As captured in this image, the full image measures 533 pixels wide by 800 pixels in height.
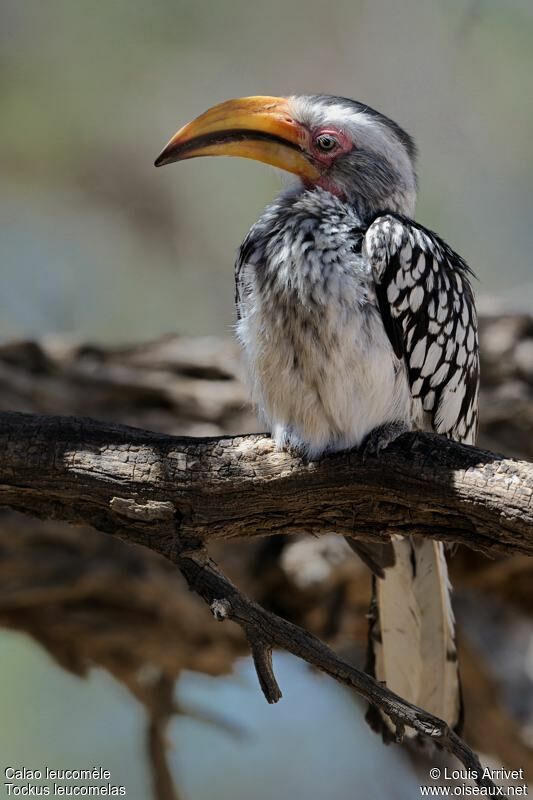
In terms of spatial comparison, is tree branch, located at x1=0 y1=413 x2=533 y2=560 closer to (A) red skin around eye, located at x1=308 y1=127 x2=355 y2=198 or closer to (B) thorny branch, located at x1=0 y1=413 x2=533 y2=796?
(B) thorny branch, located at x1=0 y1=413 x2=533 y2=796

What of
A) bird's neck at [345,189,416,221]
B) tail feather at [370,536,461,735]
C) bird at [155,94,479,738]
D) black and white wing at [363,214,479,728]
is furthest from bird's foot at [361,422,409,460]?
bird's neck at [345,189,416,221]

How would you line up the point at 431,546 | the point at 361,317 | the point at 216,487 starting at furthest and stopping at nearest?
the point at 431,546 < the point at 361,317 < the point at 216,487

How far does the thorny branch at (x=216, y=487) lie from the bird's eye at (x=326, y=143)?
106cm

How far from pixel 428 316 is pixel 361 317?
Answer: 281 mm

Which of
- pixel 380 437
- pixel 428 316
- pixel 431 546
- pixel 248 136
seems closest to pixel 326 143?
pixel 248 136

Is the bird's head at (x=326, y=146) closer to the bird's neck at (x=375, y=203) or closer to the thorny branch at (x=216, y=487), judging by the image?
the bird's neck at (x=375, y=203)

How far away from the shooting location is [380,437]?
276 centimetres

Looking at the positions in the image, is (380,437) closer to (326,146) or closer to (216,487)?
(216,487)

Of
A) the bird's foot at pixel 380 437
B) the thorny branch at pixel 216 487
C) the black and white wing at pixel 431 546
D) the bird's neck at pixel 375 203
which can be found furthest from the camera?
the bird's neck at pixel 375 203

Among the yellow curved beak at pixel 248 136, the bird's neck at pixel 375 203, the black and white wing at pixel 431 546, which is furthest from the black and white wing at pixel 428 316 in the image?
the yellow curved beak at pixel 248 136

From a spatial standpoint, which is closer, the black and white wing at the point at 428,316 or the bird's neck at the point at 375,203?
the black and white wing at the point at 428,316

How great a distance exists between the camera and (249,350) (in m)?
3.04

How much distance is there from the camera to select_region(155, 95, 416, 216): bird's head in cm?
319

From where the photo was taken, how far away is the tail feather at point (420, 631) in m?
3.17
